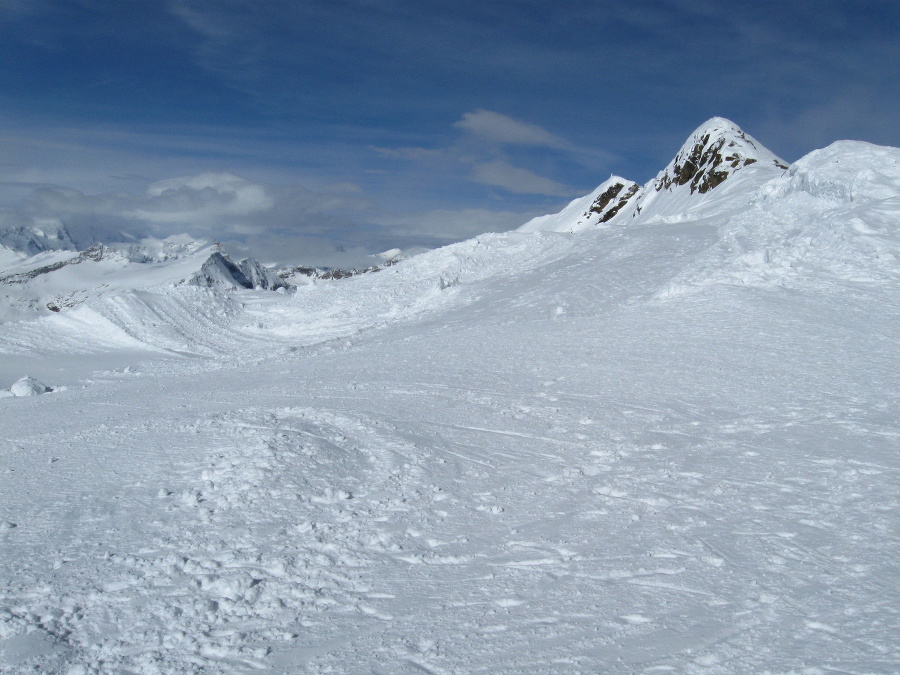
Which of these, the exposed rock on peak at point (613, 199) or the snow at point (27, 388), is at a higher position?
the exposed rock on peak at point (613, 199)

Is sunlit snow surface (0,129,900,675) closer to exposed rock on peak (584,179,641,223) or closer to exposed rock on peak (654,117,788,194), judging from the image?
exposed rock on peak (654,117,788,194)

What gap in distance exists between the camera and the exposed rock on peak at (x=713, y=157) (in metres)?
48.4

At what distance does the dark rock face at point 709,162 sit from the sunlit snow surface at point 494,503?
34285mm

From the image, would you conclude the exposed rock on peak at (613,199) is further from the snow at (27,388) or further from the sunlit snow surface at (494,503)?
the snow at (27,388)

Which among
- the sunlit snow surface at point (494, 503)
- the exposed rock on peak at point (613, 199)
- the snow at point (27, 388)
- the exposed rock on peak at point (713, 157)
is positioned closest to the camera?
the sunlit snow surface at point (494, 503)

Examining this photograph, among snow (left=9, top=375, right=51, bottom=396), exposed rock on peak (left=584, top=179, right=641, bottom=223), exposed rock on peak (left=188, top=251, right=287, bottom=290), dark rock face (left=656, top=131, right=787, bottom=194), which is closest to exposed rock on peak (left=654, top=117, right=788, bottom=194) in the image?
dark rock face (left=656, top=131, right=787, bottom=194)

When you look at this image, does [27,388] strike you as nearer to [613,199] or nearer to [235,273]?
[235,273]

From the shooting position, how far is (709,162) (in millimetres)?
51938

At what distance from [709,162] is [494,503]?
2072 inches

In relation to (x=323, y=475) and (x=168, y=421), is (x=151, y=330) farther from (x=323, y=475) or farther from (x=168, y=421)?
(x=323, y=475)

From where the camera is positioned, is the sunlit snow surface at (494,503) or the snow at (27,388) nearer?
the sunlit snow surface at (494,503)

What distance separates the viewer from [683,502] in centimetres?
687

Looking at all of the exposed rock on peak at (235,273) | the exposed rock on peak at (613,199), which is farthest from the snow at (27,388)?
the exposed rock on peak at (613,199)

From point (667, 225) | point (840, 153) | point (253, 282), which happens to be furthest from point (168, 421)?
point (253, 282)
